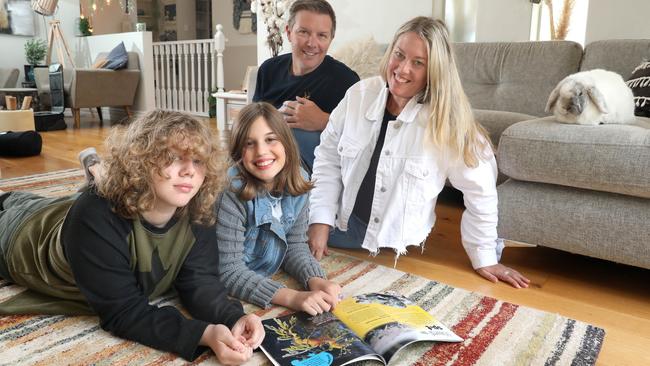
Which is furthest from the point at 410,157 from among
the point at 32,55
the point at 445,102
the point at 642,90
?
the point at 32,55

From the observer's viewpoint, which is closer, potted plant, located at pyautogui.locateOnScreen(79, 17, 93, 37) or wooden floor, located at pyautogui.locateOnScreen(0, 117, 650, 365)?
wooden floor, located at pyautogui.locateOnScreen(0, 117, 650, 365)

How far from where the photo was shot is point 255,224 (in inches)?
51.4

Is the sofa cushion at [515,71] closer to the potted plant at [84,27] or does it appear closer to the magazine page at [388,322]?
the magazine page at [388,322]

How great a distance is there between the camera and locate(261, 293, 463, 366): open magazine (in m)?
0.97

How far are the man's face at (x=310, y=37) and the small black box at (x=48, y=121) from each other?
143 inches

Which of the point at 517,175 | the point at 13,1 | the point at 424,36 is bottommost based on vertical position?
the point at 517,175

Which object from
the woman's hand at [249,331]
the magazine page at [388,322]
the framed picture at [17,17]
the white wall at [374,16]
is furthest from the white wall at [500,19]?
the framed picture at [17,17]

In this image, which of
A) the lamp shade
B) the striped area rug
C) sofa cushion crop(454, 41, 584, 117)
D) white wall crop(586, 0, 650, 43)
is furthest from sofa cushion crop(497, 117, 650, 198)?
the lamp shade

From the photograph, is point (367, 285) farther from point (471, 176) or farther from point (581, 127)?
point (581, 127)

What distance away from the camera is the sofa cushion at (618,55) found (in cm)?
195

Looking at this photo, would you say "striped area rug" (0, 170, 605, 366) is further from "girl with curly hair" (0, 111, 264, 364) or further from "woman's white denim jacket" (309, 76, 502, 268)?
"woman's white denim jacket" (309, 76, 502, 268)

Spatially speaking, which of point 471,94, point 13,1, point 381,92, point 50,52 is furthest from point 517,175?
point 13,1

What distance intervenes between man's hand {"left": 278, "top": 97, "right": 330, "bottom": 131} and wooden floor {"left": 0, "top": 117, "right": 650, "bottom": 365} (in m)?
0.51

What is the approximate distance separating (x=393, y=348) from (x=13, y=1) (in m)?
7.04
